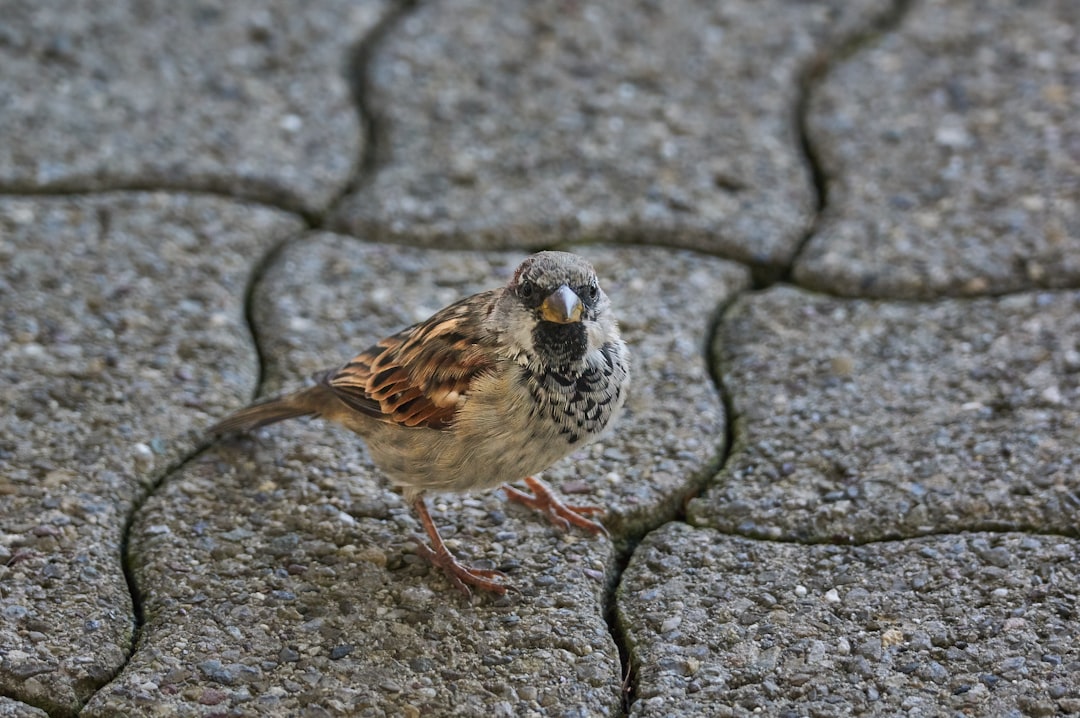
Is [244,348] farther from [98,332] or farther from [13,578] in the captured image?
[13,578]

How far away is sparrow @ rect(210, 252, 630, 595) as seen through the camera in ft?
8.77

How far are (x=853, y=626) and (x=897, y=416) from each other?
0.77 m

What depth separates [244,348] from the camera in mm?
3502

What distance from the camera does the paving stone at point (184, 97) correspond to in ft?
13.3

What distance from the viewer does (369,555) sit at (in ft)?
9.55

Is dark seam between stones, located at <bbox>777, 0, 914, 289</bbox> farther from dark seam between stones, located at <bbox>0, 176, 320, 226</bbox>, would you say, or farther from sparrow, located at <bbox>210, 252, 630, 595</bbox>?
dark seam between stones, located at <bbox>0, 176, 320, 226</bbox>

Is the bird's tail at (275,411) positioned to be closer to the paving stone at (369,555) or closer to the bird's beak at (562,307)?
the paving stone at (369,555)

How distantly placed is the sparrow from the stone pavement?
231mm

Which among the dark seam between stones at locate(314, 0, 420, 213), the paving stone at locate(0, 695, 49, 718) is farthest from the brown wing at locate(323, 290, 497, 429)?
the dark seam between stones at locate(314, 0, 420, 213)

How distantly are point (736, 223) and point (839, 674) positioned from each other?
68.8 inches

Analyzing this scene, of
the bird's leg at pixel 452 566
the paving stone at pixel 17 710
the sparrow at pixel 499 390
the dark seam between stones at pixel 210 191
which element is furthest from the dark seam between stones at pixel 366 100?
the paving stone at pixel 17 710

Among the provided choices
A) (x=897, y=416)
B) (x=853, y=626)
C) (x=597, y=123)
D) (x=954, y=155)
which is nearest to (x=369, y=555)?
(x=853, y=626)

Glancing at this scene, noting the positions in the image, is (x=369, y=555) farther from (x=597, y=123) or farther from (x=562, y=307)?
(x=597, y=123)

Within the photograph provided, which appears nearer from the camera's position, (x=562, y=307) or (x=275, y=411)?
(x=562, y=307)
